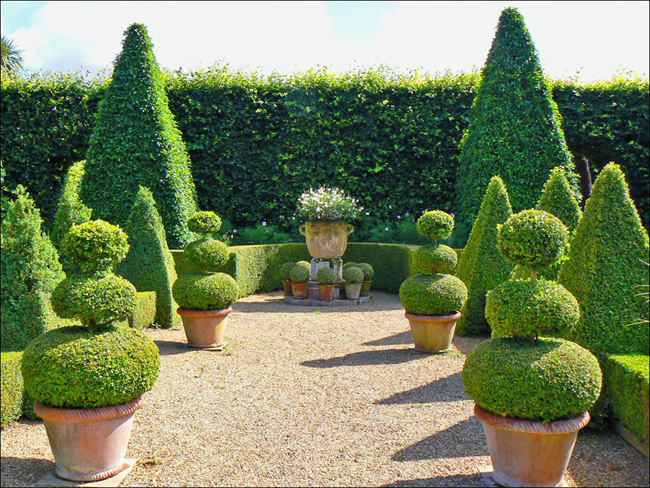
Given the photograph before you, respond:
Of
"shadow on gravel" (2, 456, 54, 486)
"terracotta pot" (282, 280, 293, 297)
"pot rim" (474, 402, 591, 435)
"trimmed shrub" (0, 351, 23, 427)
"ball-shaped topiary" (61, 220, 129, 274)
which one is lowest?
"terracotta pot" (282, 280, 293, 297)

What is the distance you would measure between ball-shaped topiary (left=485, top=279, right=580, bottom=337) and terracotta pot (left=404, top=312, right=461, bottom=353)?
3.17m

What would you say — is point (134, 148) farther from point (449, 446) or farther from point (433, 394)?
point (449, 446)

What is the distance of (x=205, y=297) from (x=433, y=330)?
3218 millimetres

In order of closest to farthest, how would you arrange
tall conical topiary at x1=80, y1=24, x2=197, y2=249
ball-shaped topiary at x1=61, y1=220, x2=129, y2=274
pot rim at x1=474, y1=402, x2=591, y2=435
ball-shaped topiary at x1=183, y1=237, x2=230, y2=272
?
pot rim at x1=474, y1=402, x2=591, y2=435, ball-shaped topiary at x1=61, y1=220, x2=129, y2=274, ball-shaped topiary at x1=183, y1=237, x2=230, y2=272, tall conical topiary at x1=80, y1=24, x2=197, y2=249

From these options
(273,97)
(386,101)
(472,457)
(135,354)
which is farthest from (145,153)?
(472,457)

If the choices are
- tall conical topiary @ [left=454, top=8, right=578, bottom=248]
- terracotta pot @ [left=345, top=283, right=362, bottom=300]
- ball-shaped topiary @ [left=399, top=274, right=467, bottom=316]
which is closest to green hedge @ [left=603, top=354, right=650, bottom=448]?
ball-shaped topiary @ [left=399, top=274, right=467, bottom=316]

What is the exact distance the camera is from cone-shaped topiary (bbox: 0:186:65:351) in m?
5.07

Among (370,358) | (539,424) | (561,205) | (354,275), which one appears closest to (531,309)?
(539,424)

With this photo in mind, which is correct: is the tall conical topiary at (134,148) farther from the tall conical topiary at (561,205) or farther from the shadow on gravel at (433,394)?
the tall conical topiary at (561,205)

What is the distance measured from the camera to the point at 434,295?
23.0 ft

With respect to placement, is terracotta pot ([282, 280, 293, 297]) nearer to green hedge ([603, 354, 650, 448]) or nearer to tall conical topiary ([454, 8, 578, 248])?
tall conical topiary ([454, 8, 578, 248])

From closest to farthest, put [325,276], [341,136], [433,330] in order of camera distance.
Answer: [433,330] < [325,276] < [341,136]

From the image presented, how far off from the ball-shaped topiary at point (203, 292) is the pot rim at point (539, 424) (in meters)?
4.67

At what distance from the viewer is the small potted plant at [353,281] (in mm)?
11312
